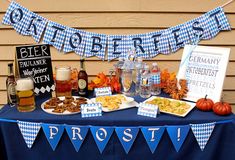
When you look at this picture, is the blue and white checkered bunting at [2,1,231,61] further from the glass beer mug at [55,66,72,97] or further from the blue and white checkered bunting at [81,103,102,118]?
the blue and white checkered bunting at [81,103,102,118]

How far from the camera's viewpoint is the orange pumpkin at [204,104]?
4.62 ft

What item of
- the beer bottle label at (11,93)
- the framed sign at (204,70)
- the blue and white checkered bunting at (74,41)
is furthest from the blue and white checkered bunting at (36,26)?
the framed sign at (204,70)

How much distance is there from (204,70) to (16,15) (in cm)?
133

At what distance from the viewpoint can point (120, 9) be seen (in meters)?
1.79

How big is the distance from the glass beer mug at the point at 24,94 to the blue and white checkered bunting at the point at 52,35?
0.49m

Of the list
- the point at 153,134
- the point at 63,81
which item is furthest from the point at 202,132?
the point at 63,81

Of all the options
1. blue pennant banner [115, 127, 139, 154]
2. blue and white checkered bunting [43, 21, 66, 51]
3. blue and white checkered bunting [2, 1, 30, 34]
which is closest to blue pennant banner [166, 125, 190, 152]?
blue pennant banner [115, 127, 139, 154]

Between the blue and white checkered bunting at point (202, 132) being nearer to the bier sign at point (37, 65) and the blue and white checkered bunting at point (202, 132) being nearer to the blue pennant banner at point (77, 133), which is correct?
the blue pennant banner at point (77, 133)

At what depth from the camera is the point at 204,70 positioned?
156 centimetres

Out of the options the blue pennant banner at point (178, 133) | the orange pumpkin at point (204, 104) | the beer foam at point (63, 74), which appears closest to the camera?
the blue pennant banner at point (178, 133)

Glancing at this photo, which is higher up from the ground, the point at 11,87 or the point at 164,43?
the point at 164,43

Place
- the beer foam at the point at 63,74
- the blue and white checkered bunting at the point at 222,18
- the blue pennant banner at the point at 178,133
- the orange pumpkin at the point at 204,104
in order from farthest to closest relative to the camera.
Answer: the blue and white checkered bunting at the point at 222,18 < the beer foam at the point at 63,74 < the orange pumpkin at the point at 204,104 < the blue pennant banner at the point at 178,133

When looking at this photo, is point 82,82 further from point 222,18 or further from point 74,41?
point 222,18

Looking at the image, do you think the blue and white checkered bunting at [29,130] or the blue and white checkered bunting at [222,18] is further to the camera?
the blue and white checkered bunting at [222,18]
